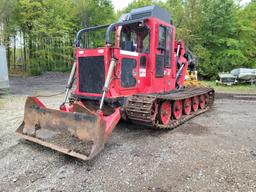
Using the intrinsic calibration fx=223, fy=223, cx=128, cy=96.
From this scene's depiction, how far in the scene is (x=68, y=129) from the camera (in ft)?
13.7

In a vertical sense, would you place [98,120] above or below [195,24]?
below

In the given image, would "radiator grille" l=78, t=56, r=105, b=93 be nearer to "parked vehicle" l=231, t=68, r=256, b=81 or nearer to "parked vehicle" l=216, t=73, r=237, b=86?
"parked vehicle" l=216, t=73, r=237, b=86

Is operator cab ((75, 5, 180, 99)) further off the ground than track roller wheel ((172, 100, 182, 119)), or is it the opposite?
operator cab ((75, 5, 180, 99))

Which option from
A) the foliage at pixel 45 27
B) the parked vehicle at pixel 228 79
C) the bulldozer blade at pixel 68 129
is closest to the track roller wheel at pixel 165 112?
the bulldozer blade at pixel 68 129

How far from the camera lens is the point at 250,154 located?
4129mm

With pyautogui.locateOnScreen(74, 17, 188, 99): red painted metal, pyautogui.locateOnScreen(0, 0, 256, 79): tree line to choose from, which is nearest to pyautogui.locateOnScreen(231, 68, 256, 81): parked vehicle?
pyautogui.locateOnScreen(0, 0, 256, 79): tree line

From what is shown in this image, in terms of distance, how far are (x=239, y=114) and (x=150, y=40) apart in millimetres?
4415

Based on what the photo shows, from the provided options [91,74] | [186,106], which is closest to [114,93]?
[91,74]

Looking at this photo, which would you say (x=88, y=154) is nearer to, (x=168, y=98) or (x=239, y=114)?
(x=168, y=98)

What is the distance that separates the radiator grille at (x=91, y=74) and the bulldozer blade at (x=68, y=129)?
869 mm

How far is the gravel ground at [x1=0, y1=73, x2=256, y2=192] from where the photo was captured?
3.11 meters

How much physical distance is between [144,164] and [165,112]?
7.37ft

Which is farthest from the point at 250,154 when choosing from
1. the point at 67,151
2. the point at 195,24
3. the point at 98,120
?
the point at 195,24

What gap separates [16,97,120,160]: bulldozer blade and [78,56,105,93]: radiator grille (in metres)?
0.87
